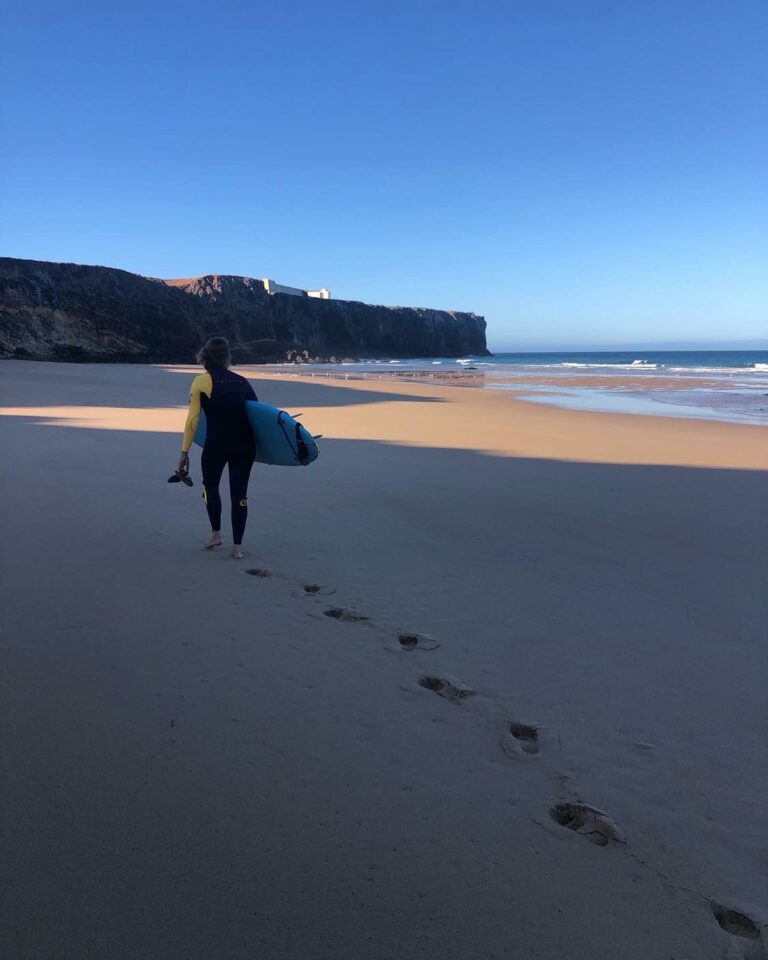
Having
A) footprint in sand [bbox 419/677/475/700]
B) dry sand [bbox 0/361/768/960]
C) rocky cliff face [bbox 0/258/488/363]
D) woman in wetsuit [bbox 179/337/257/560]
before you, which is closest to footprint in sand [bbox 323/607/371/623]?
dry sand [bbox 0/361/768/960]

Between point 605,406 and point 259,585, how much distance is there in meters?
15.1

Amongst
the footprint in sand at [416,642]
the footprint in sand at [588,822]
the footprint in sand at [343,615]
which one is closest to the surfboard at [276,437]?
the footprint in sand at [343,615]

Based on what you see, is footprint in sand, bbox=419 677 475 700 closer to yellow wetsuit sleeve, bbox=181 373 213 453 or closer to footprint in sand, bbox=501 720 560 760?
footprint in sand, bbox=501 720 560 760

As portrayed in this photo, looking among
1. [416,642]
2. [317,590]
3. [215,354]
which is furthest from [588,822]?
[215,354]

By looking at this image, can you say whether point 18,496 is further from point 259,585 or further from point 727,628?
point 727,628

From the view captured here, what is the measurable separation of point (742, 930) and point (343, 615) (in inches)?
89.3

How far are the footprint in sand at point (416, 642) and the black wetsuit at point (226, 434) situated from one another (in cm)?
171

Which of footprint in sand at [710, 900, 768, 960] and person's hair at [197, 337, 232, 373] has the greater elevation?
person's hair at [197, 337, 232, 373]

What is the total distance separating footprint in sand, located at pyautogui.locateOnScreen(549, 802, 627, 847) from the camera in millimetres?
1992

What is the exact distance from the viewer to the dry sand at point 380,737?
171 cm

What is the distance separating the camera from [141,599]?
3.69 meters

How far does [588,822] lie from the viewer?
6.77 feet

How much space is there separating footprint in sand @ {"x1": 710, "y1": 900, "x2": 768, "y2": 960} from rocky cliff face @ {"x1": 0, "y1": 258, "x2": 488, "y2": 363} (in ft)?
60.7

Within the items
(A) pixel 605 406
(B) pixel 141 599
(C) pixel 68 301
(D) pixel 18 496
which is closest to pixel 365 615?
(B) pixel 141 599
